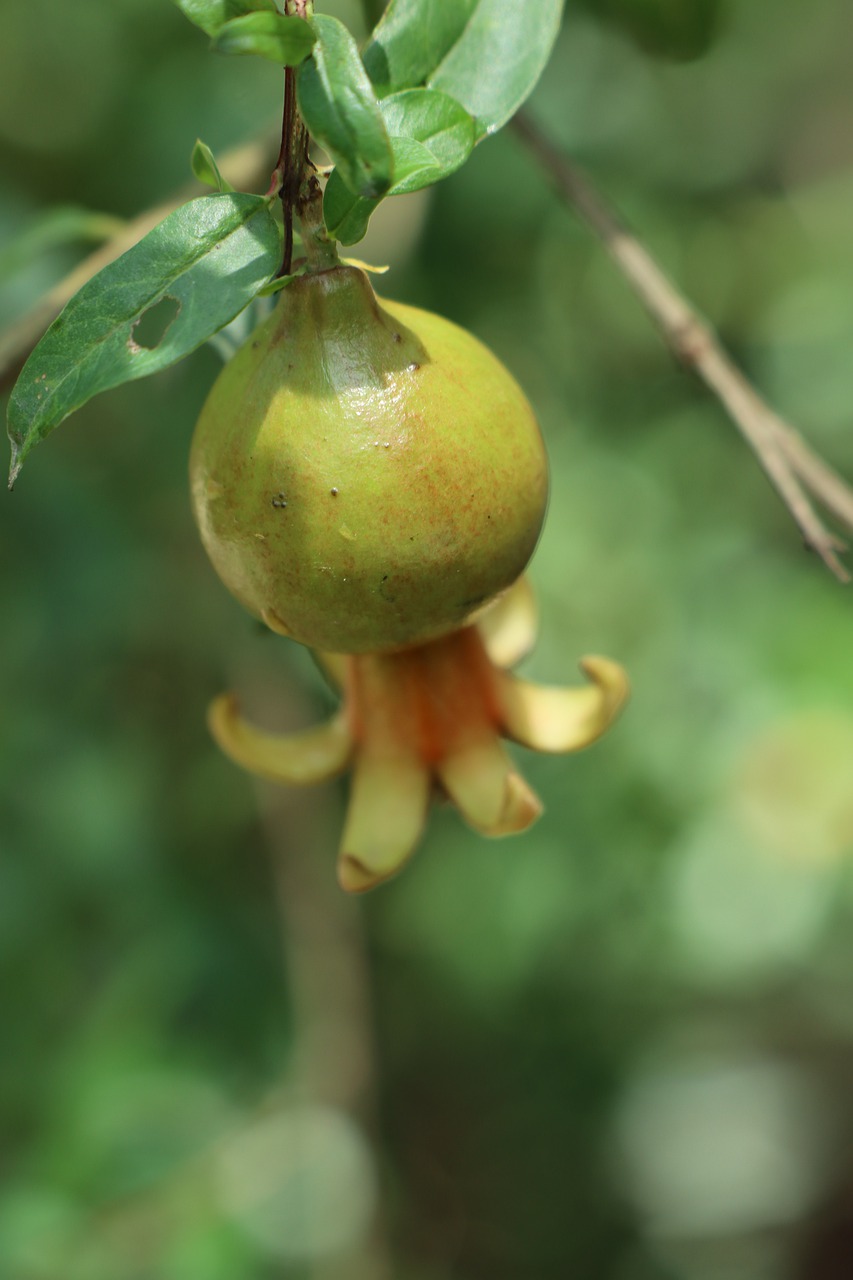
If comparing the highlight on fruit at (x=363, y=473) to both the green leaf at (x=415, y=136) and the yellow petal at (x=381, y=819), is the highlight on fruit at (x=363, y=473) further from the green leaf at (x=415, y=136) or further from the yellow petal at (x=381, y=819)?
the yellow petal at (x=381, y=819)

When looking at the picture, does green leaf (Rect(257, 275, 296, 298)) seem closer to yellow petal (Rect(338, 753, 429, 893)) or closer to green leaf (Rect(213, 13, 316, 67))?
green leaf (Rect(213, 13, 316, 67))

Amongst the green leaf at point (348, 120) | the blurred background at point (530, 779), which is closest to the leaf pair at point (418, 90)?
the green leaf at point (348, 120)

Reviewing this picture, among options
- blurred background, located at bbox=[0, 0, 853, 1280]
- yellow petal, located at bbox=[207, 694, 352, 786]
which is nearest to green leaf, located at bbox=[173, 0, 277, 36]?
yellow petal, located at bbox=[207, 694, 352, 786]

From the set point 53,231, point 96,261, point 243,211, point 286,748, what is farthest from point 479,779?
point 53,231

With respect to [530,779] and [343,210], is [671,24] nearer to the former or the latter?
[343,210]

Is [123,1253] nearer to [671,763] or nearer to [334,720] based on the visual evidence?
[671,763]

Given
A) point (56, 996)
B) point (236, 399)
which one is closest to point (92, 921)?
point (56, 996)
